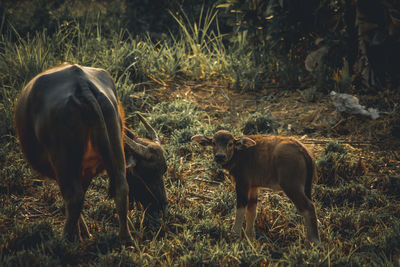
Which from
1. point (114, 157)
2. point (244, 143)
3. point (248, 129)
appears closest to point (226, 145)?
point (244, 143)

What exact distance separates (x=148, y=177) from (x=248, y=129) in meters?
2.49

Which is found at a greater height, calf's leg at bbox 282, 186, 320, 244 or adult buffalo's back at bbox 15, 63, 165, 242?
adult buffalo's back at bbox 15, 63, 165, 242

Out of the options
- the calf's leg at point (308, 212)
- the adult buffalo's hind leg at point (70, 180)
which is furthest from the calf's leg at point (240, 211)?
the adult buffalo's hind leg at point (70, 180)

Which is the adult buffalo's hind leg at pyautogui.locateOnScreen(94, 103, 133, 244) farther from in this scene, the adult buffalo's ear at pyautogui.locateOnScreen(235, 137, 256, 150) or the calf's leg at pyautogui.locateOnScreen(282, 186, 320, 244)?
the calf's leg at pyautogui.locateOnScreen(282, 186, 320, 244)

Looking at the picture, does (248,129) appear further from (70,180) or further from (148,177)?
(70,180)

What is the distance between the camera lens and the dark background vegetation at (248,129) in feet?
11.3

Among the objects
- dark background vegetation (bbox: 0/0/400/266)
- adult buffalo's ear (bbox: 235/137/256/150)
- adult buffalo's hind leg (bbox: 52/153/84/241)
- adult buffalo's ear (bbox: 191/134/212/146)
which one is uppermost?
adult buffalo's hind leg (bbox: 52/153/84/241)

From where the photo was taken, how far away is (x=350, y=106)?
5973 millimetres

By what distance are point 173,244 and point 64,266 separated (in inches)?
35.5

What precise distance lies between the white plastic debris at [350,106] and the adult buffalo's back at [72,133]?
3727 mm

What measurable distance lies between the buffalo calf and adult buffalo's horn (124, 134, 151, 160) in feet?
1.91

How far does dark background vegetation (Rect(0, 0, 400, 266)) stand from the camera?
3.44 meters

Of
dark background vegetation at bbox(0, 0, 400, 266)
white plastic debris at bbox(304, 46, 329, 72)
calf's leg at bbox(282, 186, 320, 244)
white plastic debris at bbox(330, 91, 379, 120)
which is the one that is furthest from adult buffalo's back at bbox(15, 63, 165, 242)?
white plastic debris at bbox(304, 46, 329, 72)

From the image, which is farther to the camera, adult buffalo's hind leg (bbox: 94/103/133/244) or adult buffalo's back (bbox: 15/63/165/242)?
adult buffalo's hind leg (bbox: 94/103/133/244)
